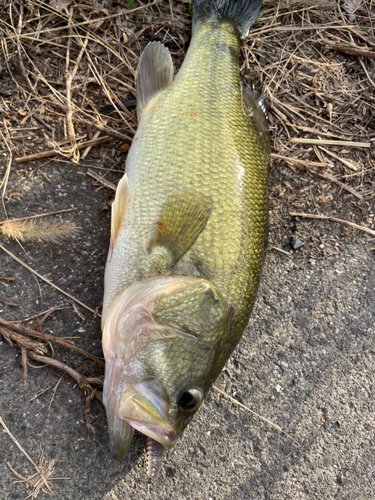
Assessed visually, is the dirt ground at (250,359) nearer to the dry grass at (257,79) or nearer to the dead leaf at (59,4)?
the dry grass at (257,79)

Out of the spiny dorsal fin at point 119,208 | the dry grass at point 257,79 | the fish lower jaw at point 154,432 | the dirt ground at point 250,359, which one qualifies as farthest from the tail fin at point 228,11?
the fish lower jaw at point 154,432

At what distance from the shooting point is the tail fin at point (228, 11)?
2.88m

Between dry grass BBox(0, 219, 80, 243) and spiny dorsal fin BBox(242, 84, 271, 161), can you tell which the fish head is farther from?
spiny dorsal fin BBox(242, 84, 271, 161)

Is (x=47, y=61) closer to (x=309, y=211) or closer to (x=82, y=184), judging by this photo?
(x=82, y=184)

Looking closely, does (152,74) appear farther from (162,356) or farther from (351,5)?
(351,5)

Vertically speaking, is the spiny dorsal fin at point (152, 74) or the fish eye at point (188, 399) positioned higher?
the spiny dorsal fin at point (152, 74)

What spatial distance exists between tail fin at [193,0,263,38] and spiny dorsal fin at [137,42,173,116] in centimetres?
51

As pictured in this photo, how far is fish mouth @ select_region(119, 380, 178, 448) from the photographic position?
1765 mm

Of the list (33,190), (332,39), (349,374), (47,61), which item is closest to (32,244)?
(33,190)

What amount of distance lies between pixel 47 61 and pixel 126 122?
2.42 feet

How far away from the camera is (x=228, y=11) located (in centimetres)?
288

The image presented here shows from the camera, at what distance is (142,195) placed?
2.23m

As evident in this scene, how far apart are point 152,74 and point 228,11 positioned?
0.87m

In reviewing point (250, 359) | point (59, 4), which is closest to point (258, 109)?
point (59, 4)
